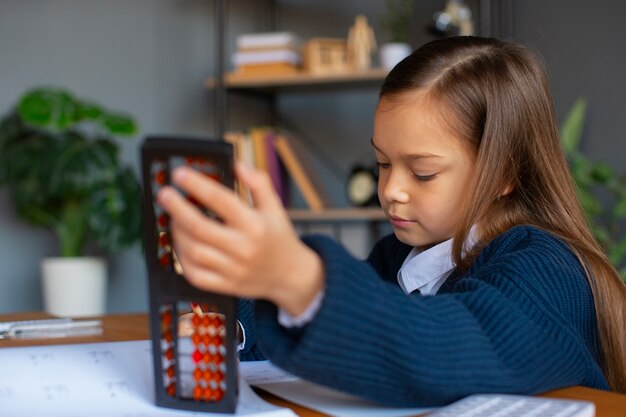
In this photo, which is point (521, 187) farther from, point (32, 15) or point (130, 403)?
point (32, 15)

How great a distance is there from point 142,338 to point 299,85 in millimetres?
2212

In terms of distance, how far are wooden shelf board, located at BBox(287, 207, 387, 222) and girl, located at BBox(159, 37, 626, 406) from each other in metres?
1.65

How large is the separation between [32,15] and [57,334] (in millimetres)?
2457

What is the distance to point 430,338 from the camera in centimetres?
65

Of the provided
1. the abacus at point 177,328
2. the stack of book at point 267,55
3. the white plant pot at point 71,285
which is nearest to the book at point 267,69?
the stack of book at point 267,55

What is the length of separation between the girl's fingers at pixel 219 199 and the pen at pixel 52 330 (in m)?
0.70

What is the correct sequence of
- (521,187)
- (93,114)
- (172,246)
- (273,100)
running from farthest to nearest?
(273,100) < (93,114) < (521,187) < (172,246)

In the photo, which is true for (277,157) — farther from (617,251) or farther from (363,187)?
(617,251)

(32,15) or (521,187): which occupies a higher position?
(32,15)

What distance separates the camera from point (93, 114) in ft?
10.1

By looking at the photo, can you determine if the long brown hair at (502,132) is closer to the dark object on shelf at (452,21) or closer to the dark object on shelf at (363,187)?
the dark object on shelf at (452,21)

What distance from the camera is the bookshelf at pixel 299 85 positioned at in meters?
3.00

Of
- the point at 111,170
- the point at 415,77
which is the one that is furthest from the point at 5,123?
the point at 415,77

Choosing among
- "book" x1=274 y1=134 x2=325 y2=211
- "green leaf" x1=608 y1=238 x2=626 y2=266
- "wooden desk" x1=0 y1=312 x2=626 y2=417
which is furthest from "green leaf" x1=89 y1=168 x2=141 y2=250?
"wooden desk" x1=0 y1=312 x2=626 y2=417
